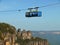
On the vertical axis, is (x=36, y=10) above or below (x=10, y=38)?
above

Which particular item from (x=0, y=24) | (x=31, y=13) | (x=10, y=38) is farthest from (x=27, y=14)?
(x=0, y=24)

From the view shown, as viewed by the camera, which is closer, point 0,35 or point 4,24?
point 0,35

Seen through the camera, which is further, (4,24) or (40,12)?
(4,24)

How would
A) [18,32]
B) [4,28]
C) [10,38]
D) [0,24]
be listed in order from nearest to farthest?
1. [10,38]
2. [4,28]
3. [0,24]
4. [18,32]

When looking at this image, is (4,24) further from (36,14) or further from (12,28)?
(36,14)

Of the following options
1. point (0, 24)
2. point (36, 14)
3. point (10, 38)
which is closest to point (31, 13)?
point (36, 14)

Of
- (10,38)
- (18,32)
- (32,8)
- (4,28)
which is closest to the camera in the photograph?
(32,8)

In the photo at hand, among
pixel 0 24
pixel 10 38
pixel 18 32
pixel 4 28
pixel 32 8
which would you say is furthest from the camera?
pixel 18 32

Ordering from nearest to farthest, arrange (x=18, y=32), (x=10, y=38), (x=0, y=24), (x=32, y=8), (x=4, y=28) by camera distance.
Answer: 1. (x=32, y=8)
2. (x=10, y=38)
3. (x=4, y=28)
4. (x=0, y=24)
5. (x=18, y=32)

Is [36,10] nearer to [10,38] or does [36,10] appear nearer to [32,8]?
[32,8]
